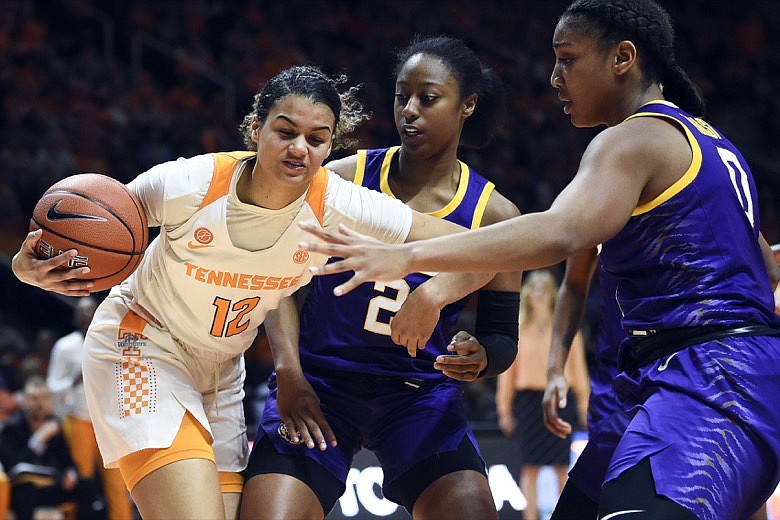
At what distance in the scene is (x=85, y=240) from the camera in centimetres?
301

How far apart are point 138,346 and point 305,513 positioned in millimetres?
777

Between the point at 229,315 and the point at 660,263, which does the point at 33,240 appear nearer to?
the point at 229,315

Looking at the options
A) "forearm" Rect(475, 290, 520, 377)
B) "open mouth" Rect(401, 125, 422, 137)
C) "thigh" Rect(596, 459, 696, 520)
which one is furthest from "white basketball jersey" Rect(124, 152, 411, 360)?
"thigh" Rect(596, 459, 696, 520)

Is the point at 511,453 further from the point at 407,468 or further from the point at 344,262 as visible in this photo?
the point at 344,262

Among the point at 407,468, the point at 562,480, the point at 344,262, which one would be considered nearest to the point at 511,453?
the point at 562,480

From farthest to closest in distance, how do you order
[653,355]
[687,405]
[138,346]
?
[138,346] < [653,355] < [687,405]

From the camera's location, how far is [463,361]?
130 inches

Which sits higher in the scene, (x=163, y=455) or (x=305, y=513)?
(x=163, y=455)

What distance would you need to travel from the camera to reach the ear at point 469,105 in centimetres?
392

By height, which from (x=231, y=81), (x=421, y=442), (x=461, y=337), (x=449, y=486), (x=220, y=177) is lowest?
(x=449, y=486)

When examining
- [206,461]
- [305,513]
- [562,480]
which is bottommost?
[562,480]

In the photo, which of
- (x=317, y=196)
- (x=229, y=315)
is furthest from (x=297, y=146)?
(x=229, y=315)

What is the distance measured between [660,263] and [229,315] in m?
1.39

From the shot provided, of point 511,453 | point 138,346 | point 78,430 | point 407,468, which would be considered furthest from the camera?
point 78,430
